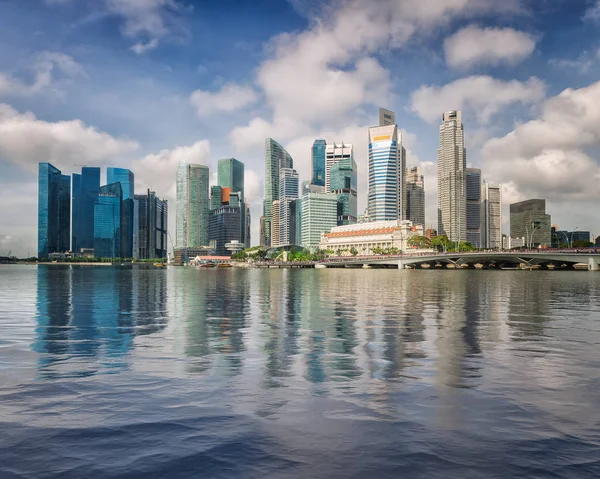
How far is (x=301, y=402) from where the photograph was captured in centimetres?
1580

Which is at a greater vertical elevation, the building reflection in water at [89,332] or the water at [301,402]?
the water at [301,402]

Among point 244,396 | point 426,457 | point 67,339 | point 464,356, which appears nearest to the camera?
point 426,457

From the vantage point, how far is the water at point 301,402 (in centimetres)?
1144

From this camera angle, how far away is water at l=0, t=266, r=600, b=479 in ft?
37.5

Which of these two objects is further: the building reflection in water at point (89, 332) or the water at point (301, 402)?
the building reflection in water at point (89, 332)

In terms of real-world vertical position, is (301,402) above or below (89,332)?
above

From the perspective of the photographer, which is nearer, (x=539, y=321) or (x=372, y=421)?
(x=372, y=421)

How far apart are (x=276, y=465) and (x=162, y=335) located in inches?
823

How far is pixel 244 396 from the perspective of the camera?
16.5 metres

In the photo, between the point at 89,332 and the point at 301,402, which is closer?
the point at 301,402

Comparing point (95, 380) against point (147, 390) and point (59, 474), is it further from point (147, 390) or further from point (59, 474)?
point (59, 474)

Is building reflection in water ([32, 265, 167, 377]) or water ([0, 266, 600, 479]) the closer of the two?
water ([0, 266, 600, 479])

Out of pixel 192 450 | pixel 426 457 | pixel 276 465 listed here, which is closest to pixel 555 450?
pixel 426 457

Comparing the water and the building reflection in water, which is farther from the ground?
the water
